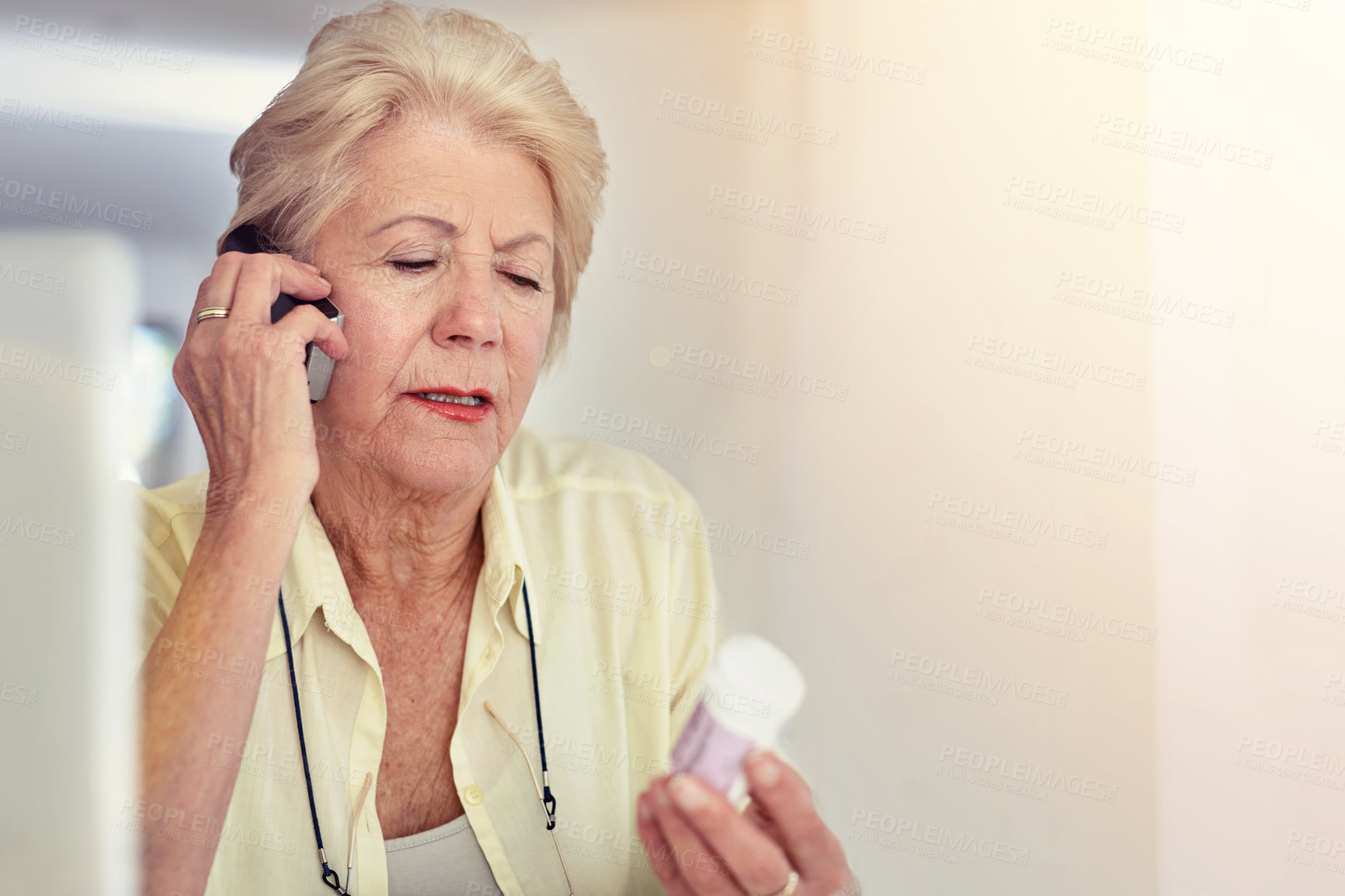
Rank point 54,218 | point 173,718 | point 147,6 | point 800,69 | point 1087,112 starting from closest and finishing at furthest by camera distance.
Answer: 1. point 173,718
2. point 54,218
3. point 147,6
4. point 1087,112
5. point 800,69

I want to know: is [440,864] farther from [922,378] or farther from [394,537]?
[922,378]

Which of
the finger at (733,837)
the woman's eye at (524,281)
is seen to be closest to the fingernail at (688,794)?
the finger at (733,837)

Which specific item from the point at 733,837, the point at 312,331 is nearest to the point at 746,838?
the point at 733,837

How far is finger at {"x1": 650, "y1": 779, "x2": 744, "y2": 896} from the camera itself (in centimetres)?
64

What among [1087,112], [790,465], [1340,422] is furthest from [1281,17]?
[790,465]

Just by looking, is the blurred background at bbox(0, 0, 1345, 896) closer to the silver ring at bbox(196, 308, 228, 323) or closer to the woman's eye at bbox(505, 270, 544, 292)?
the silver ring at bbox(196, 308, 228, 323)

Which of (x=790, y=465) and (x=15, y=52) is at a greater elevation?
(x=15, y=52)

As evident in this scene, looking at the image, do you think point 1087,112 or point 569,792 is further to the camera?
point 1087,112

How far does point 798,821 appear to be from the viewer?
66 cm

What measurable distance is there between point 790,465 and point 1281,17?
0.71 meters

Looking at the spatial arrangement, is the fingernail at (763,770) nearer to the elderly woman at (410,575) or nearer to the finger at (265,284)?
the elderly woman at (410,575)

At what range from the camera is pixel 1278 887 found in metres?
0.90

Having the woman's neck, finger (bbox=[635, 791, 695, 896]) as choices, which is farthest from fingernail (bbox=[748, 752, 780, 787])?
the woman's neck

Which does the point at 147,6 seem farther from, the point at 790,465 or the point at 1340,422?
the point at 1340,422
